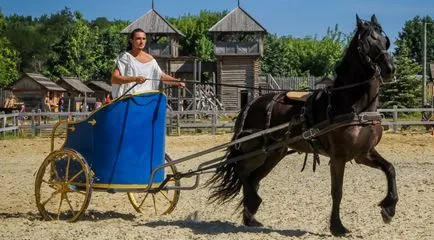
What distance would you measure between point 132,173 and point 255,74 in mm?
47197

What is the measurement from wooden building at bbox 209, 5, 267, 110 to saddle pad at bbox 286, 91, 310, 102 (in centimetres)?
4542

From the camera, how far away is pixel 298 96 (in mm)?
7816

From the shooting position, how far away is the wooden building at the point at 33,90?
173ft

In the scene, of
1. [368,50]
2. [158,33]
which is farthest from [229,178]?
[158,33]

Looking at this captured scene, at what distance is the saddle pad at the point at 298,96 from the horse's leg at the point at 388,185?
1008 mm

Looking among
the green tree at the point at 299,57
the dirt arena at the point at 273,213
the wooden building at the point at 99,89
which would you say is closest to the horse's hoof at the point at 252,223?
the dirt arena at the point at 273,213

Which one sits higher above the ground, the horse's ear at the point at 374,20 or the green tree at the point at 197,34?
the green tree at the point at 197,34

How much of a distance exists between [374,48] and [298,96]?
137 centimetres

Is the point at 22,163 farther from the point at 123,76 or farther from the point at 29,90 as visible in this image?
the point at 29,90

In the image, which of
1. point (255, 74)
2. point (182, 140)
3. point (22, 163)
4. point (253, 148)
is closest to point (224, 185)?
point (253, 148)

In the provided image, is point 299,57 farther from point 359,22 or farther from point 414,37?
point 359,22

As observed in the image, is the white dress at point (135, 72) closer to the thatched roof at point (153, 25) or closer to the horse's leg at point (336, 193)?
the horse's leg at point (336, 193)

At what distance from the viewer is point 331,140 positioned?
22.7 ft

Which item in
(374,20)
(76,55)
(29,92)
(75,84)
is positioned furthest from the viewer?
(76,55)
